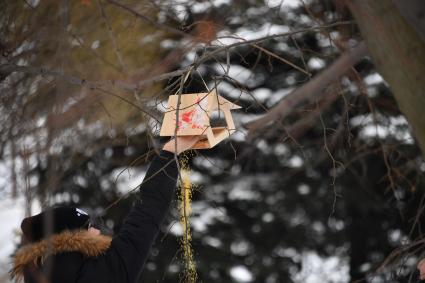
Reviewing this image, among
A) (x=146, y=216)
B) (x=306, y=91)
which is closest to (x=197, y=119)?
(x=146, y=216)

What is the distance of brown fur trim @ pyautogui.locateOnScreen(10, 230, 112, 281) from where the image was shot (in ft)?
7.76

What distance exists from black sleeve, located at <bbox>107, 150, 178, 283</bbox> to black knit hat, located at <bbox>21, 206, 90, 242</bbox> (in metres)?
0.18

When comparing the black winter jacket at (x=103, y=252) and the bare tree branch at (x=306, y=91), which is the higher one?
the bare tree branch at (x=306, y=91)

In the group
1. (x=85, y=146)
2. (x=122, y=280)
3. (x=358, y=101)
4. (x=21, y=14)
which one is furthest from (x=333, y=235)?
(x=122, y=280)

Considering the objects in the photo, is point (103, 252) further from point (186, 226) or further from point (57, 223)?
point (186, 226)

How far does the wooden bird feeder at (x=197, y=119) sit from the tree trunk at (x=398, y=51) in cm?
64

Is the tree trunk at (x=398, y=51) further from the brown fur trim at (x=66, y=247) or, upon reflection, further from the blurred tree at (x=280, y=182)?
the blurred tree at (x=280, y=182)

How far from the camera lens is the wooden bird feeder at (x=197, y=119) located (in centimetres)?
241

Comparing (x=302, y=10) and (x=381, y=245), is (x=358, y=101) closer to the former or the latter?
(x=302, y=10)

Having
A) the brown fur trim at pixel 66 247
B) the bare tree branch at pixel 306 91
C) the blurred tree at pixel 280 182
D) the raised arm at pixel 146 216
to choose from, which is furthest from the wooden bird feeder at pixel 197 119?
the blurred tree at pixel 280 182

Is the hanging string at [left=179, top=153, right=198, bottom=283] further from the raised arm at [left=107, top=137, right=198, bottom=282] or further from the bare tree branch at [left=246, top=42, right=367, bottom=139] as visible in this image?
the bare tree branch at [left=246, top=42, right=367, bottom=139]

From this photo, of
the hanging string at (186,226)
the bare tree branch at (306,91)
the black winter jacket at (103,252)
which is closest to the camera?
the bare tree branch at (306,91)

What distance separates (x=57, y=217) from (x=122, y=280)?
14.1 inches

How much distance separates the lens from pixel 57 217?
2480 mm
